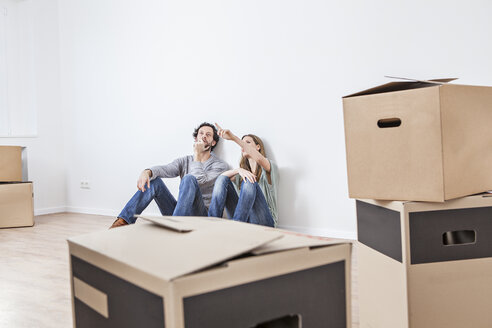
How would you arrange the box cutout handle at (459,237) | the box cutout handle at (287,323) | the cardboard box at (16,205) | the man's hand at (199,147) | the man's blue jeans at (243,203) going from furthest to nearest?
the cardboard box at (16,205), the man's hand at (199,147), the man's blue jeans at (243,203), the box cutout handle at (459,237), the box cutout handle at (287,323)

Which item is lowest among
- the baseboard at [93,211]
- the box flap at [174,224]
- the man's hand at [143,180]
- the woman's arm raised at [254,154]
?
the baseboard at [93,211]

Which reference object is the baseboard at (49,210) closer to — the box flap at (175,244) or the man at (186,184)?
the man at (186,184)

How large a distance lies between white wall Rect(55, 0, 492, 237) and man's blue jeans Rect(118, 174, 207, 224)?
29.4 inches

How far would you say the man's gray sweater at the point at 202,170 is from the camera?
2809mm

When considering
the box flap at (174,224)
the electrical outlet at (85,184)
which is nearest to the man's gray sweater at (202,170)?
the electrical outlet at (85,184)

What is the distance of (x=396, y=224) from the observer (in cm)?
102

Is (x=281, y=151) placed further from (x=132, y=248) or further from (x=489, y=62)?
(x=132, y=248)

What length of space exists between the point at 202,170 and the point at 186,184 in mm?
541

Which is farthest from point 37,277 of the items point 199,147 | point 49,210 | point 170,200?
point 49,210

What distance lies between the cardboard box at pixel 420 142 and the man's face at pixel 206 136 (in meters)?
2.00

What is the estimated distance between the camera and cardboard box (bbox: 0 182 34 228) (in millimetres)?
3350

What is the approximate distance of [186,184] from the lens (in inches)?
92.0

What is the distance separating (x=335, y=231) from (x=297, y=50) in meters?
1.28

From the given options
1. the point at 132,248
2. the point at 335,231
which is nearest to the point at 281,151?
the point at 335,231
